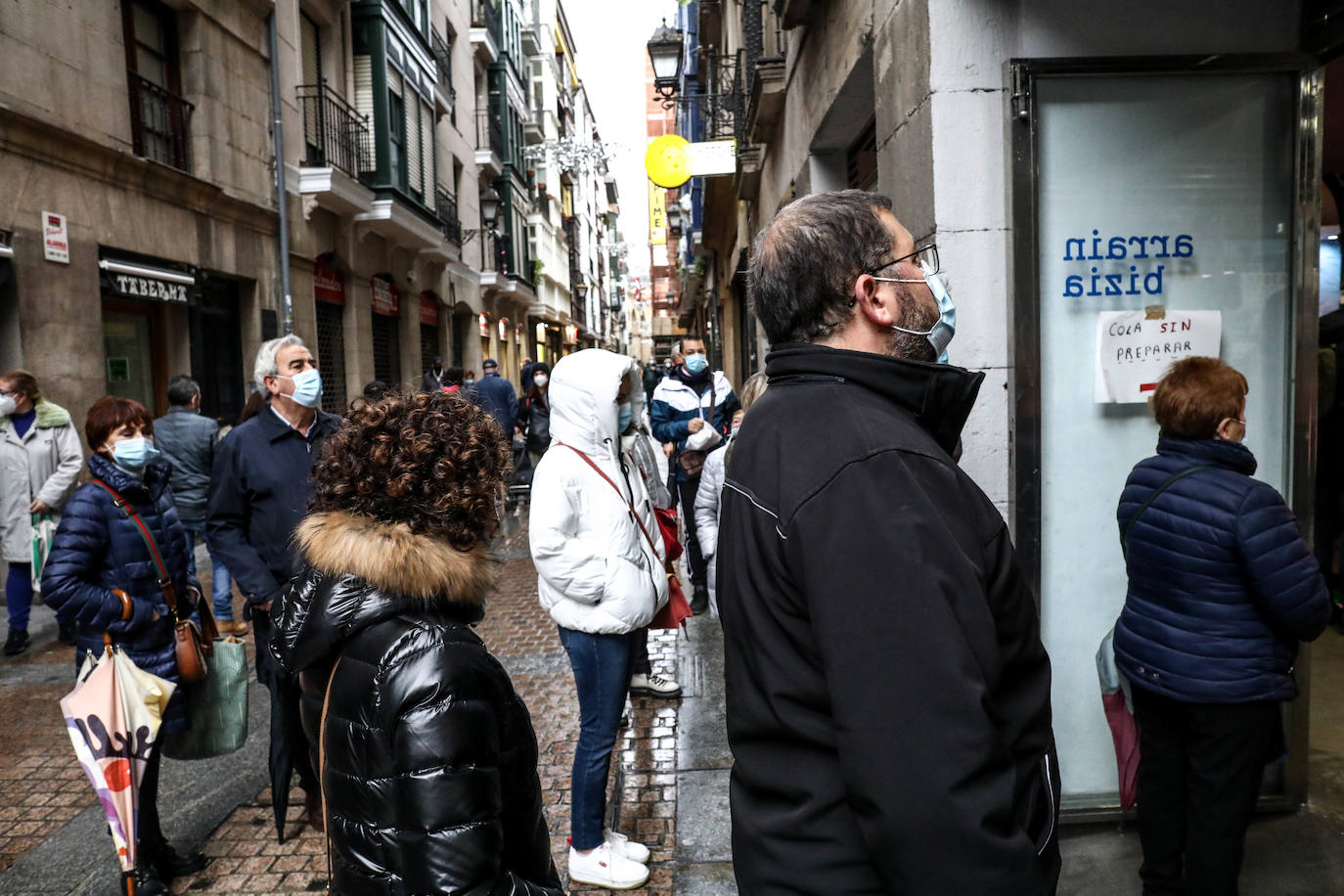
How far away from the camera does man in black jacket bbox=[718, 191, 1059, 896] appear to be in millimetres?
1323

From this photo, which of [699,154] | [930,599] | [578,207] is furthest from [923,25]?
[578,207]

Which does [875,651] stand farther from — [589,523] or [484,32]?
[484,32]

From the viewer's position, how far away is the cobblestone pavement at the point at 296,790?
372 centimetres

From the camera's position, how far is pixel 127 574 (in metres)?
3.57

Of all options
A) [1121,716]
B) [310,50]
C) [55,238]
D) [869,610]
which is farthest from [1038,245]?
[310,50]

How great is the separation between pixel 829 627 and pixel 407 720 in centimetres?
81

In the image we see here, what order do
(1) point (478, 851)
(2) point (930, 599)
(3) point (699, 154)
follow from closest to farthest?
(2) point (930, 599) < (1) point (478, 851) < (3) point (699, 154)

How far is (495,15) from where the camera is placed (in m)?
32.2

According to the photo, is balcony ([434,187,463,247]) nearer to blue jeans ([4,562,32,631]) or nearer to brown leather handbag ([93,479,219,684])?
blue jeans ([4,562,32,631])

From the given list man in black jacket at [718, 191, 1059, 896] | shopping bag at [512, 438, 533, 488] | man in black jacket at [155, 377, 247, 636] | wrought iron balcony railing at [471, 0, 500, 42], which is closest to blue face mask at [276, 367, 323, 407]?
man in black jacket at [718, 191, 1059, 896]

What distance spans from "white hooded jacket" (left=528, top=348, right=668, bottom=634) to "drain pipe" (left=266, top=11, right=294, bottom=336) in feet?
37.0

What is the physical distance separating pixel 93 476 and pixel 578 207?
5849cm

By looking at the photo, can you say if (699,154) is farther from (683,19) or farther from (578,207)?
(578,207)

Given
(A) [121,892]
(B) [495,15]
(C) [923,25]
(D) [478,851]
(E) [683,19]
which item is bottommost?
(A) [121,892]
